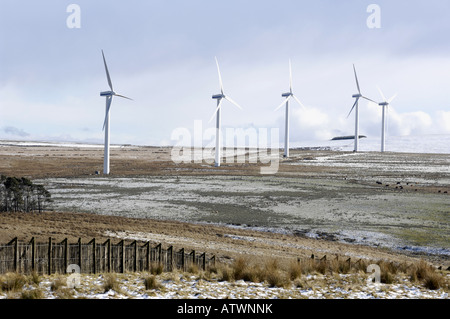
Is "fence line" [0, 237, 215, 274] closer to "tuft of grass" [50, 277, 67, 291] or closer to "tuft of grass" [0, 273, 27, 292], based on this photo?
"tuft of grass" [0, 273, 27, 292]

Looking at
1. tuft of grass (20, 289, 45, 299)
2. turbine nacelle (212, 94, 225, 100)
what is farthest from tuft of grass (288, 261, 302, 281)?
turbine nacelle (212, 94, 225, 100)

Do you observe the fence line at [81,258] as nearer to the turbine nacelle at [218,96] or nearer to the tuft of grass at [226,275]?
the tuft of grass at [226,275]

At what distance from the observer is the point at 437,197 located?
45.5m

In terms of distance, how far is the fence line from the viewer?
13955 millimetres

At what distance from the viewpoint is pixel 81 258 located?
1480 centimetres

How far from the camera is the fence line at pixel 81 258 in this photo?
13955mm

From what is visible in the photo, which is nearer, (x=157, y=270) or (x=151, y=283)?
(x=151, y=283)

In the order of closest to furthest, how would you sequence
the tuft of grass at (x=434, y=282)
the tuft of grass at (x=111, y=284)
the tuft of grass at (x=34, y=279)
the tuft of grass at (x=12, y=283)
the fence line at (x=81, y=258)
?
the tuft of grass at (x=12, y=283), the tuft of grass at (x=111, y=284), the tuft of grass at (x=34, y=279), the tuft of grass at (x=434, y=282), the fence line at (x=81, y=258)

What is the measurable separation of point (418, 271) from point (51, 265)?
1135 centimetres

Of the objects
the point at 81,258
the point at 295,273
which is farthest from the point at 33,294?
the point at 295,273

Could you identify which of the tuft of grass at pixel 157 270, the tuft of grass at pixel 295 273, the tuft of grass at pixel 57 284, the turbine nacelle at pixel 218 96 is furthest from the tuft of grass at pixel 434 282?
the turbine nacelle at pixel 218 96

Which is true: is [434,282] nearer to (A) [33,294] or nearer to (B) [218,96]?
(A) [33,294]
